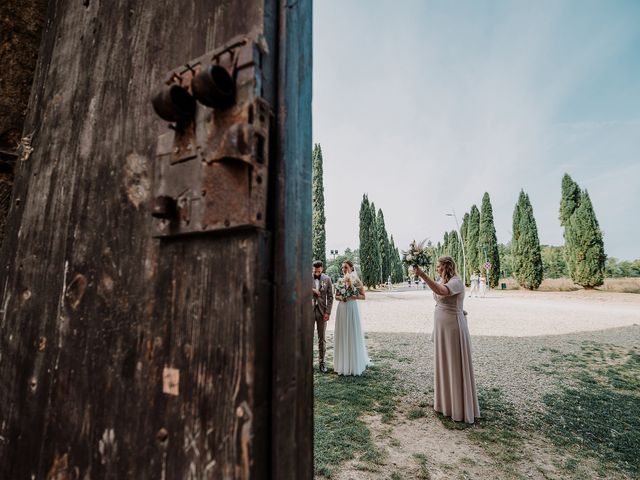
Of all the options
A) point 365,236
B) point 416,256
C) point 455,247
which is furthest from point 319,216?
point 455,247

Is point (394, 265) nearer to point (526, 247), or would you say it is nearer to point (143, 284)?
point (526, 247)

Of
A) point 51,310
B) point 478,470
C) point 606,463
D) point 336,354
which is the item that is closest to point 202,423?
point 51,310

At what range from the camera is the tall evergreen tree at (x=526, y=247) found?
30.5 m

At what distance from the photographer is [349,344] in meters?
5.87

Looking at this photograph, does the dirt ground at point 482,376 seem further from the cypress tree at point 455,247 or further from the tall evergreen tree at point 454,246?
the tall evergreen tree at point 454,246

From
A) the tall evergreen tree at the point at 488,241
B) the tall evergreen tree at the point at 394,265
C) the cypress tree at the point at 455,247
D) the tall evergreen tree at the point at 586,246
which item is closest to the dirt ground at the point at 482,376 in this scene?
the tall evergreen tree at the point at 586,246

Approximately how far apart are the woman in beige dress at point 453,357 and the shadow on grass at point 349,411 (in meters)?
0.80

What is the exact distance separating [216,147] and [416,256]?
4.19 m

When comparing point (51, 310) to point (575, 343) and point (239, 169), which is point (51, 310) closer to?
point (239, 169)

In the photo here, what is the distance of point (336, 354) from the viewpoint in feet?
19.8

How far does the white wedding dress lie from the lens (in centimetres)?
584

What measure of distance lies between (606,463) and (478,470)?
1413 millimetres

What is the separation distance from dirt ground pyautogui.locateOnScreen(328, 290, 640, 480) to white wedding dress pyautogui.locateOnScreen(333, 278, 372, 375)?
37.6 inches

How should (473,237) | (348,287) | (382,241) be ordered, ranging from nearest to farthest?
(348,287) → (473,237) → (382,241)
